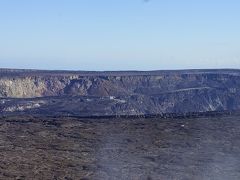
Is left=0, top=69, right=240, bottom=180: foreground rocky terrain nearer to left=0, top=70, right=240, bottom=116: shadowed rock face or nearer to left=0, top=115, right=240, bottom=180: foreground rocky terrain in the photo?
left=0, top=115, right=240, bottom=180: foreground rocky terrain

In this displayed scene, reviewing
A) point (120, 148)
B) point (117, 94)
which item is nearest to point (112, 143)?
point (120, 148)

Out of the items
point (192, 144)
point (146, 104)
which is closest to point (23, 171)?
point (192, 144)

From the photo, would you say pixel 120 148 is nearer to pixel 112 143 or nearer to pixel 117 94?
pixel 112 143

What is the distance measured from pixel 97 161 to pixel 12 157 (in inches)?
145

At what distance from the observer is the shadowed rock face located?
155 ft

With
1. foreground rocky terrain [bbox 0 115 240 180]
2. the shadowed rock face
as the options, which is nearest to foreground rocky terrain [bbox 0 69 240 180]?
foreground rocky terrain [bbox 0 115 240 180]

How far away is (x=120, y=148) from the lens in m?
22.3

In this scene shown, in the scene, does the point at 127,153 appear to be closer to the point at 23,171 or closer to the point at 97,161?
the point at 97,161

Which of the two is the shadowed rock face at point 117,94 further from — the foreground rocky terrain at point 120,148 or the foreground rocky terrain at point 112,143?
the foreground rocky terrain at point 120,148

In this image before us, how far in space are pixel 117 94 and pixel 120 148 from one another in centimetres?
3901

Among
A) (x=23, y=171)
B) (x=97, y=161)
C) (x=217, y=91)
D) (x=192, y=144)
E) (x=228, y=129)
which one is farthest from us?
(x=217, y=91)

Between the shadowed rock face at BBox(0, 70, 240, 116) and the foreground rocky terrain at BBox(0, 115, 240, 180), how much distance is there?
1524 centimetres

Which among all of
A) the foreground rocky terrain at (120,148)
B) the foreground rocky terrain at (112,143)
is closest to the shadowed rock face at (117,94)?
the foreground rocky terrain at (112,143)

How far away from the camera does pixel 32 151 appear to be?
22.2 meters
